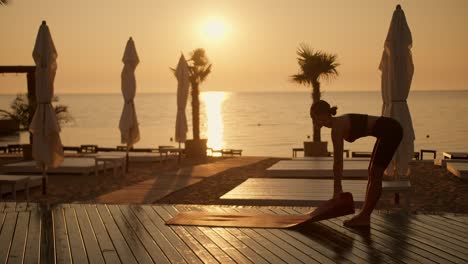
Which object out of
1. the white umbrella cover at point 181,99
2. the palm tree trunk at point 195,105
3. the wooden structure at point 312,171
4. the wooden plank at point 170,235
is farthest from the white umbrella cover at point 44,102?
the palm tree trunk at point 195,105

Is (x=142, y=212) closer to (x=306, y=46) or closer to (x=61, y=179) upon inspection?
(x=61, y=179)

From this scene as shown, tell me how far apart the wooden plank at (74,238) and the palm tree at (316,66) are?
1564cm

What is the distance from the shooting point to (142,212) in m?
7.55

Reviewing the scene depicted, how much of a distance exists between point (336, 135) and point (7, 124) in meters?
38.3

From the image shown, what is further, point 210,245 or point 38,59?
point 38,59

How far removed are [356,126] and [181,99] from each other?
12.1 m

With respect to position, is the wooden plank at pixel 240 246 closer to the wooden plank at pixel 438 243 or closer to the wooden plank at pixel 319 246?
the wooden plank at pixel 319 246

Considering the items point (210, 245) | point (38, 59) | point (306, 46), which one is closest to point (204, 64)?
point (306, 46)

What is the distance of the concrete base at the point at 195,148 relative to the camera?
20078mm

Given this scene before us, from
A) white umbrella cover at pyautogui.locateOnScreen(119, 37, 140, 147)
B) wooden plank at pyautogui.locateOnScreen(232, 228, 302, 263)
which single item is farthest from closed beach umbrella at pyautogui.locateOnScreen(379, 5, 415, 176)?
white umbrella cover at pyautogui.locateOnScreen(119, 37, 140, 147)

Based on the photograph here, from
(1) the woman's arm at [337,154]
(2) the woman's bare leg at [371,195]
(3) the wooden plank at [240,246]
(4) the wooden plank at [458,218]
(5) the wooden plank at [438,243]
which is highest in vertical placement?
(1) the woman's arm at [337,154]

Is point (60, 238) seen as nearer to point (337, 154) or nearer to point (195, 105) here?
point (337, 154)

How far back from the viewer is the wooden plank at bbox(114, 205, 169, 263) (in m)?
5.38

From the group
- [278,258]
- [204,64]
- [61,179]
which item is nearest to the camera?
[278,258]
